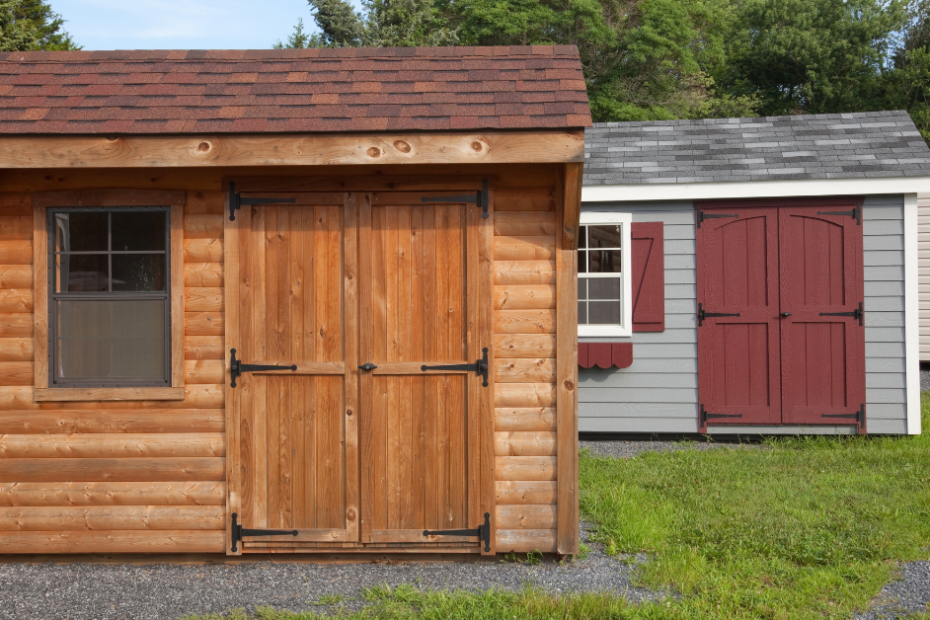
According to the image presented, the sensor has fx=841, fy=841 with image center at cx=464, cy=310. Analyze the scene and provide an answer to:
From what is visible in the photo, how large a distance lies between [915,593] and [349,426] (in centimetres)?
302

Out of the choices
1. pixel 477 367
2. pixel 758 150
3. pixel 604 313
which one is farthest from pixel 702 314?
pixel 477 367

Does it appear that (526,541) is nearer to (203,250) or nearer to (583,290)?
(203,250)

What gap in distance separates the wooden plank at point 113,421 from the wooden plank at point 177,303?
0.65 ft

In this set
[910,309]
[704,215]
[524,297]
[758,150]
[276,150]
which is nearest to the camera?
[276,150]

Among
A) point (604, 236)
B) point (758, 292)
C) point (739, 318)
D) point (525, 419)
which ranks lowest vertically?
point (525, 419)

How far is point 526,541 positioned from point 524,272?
1503 mm

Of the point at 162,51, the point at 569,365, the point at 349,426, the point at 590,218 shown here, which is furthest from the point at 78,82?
the point at 590,218

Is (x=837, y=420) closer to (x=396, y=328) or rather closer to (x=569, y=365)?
(x=569, y=365)

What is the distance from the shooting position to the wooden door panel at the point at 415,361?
184 inches

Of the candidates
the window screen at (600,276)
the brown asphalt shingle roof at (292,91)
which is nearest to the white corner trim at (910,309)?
the window screen at (600,276)

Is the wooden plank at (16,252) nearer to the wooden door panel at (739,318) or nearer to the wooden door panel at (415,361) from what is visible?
the wooden door panel at (415,361)

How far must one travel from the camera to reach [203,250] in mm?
4773

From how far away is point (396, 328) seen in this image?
4.73m

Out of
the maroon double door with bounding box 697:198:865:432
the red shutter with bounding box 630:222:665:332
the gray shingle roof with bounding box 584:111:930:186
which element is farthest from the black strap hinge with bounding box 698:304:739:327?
the gray shingle roof with bounding box 584:111:930:186
